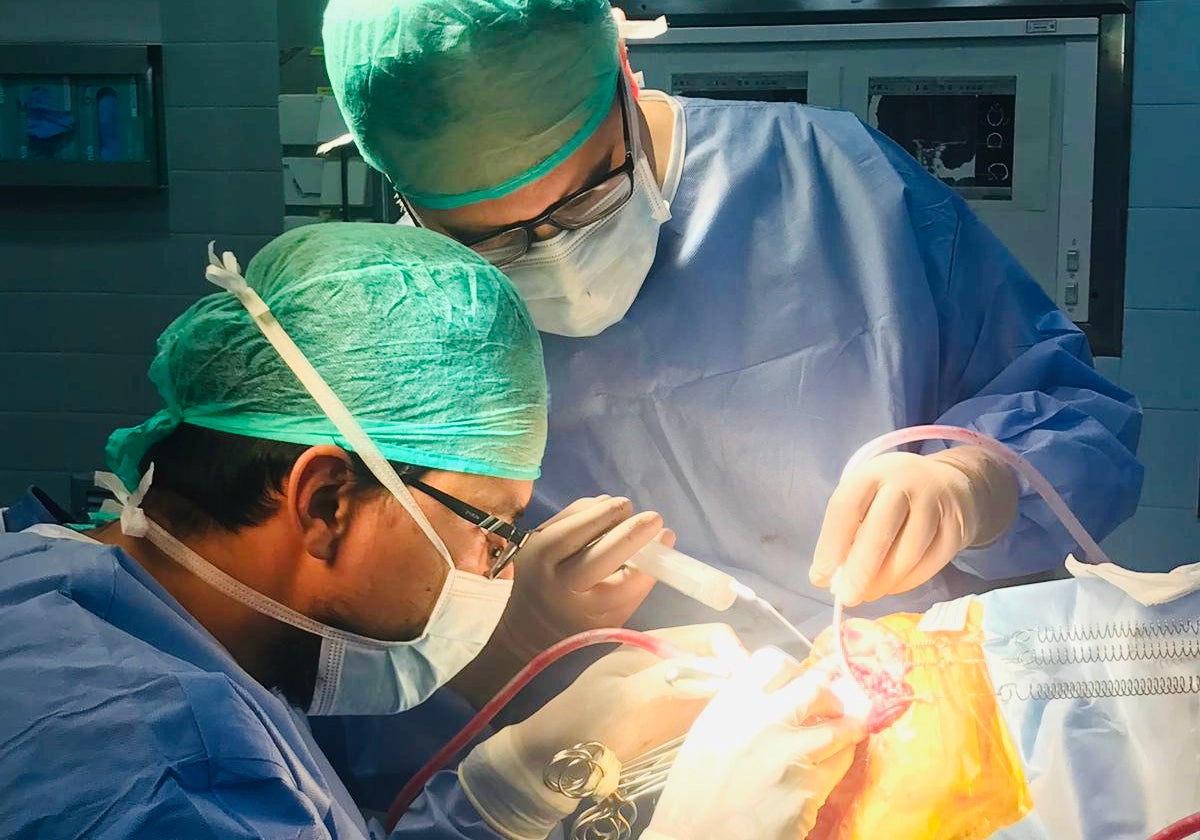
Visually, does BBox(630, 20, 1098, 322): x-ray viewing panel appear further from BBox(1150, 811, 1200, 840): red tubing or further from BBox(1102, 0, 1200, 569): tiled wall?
BBox(1150, 811, 1200, 840): red tubing

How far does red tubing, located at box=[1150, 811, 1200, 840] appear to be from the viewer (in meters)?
0.95

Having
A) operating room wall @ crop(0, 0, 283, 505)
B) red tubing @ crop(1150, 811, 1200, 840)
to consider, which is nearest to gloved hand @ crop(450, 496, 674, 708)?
red tubing @ crop(1150, 811, 1200, 840)

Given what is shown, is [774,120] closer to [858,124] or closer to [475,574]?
[858,124]

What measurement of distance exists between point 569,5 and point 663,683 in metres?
0.68

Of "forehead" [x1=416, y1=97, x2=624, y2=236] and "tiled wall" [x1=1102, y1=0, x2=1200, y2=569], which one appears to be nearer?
"forehead" [x1=416, y1=97, x2=624, y2=236]

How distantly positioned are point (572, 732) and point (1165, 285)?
86 centimetres

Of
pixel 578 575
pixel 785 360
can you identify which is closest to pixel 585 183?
pixel 785 360

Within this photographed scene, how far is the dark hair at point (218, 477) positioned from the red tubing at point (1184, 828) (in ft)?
2.33

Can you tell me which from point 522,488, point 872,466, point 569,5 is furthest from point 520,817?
point 569,5

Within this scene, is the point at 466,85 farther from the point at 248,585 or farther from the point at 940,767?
the point at 940,767

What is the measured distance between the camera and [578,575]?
1.16 metres

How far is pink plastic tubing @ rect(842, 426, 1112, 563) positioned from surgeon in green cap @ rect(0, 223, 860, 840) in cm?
27

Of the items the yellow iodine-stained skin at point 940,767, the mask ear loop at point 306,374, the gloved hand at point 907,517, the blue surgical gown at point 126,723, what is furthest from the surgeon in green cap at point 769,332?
the blue surgical gown at point 126,723

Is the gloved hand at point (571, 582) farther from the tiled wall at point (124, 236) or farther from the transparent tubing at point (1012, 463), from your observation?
the tiled wall at point (124, 236)
